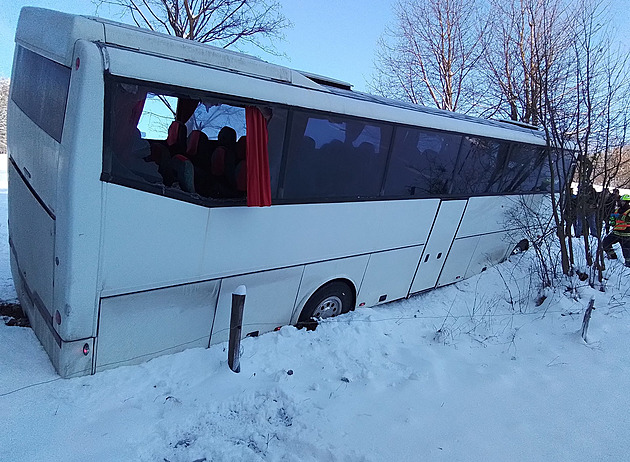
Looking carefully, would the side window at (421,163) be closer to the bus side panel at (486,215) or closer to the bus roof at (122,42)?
the bus side panel at (486,215)

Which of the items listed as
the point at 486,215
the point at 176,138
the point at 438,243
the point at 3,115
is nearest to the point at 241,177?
the point at 176,138

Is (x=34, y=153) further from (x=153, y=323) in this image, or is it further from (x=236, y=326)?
(x=236, y=326)

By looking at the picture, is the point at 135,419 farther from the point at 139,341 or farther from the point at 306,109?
the point at 306,109

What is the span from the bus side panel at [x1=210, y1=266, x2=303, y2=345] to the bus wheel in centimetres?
30

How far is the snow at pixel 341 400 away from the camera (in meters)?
2.63

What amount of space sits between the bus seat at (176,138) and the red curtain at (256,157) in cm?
90

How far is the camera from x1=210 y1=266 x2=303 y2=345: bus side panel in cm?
373

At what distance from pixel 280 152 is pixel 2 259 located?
192 inches

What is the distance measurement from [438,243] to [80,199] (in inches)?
199

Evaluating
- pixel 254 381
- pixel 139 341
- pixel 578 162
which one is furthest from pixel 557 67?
pixel 139 341

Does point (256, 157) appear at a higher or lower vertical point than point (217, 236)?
higher

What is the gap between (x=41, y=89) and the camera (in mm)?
3207

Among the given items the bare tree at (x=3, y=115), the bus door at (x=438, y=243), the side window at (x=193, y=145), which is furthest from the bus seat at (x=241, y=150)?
the bare tree at (x=3, y=115)

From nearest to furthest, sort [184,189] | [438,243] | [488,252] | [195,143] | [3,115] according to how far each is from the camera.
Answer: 1. [184,189]
2. [195,143]
3. [438,243]
4. [488,252]
5. [3,115]
